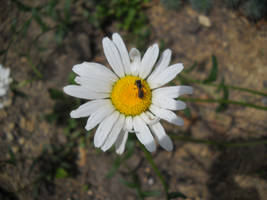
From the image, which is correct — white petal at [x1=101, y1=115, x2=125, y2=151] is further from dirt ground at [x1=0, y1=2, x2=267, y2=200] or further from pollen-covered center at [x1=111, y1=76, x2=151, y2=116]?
dirt ground at [x1=0, y1=2, x2=267, y2=200]

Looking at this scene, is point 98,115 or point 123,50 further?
point 123,50

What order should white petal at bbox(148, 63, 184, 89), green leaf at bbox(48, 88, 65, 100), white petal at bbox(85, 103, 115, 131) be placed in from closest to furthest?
white petal at bbox(85, 103, 115, 131)
white petal at bbox(148, 63, 184, 89)
green leaf at bbox(48, 88, 65, 100)

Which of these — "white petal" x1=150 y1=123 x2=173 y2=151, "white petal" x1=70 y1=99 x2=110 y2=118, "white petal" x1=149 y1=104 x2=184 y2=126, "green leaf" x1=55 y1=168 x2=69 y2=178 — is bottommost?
"green leaf" x1=55 y1=168 x2=69 y2=178

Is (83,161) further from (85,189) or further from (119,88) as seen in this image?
(119,88)

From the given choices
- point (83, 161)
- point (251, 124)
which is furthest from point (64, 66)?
point (251, 124)

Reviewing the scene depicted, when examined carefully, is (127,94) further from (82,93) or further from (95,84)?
(82,93)

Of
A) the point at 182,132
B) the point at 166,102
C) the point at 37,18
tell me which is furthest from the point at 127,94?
the point at 37,18

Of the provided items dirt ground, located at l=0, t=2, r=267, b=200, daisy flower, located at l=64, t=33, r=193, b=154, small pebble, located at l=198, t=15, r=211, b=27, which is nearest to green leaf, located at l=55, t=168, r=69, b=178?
dirt ground, located at l=0, t=2, r=267, b=200
